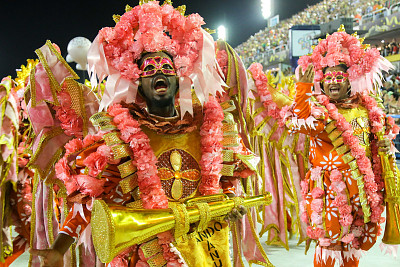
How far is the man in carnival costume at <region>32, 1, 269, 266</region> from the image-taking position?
198 centimetres

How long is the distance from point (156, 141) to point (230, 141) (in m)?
0.37

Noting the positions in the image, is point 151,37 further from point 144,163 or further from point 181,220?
point 181,220

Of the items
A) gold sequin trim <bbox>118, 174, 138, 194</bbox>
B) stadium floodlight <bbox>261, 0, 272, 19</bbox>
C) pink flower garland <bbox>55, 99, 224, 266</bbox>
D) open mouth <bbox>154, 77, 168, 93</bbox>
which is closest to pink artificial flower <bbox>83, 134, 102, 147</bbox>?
pink flower garland <bbox>55, 99, 224, 266</bbox>

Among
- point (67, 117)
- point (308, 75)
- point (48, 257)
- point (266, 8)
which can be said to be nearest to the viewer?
point (48, 257)

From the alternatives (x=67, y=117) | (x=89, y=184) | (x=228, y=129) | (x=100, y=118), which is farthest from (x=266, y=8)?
(x=89, y=184)

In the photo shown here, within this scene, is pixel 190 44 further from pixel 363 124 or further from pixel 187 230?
pixel 363 124

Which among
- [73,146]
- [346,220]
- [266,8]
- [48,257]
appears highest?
[266,8]

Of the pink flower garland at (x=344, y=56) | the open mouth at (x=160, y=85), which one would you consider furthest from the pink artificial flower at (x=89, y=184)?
the pink flower garland at (x=344, y=56)

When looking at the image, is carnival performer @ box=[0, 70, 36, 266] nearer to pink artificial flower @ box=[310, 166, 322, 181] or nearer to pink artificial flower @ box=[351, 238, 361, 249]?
pink artificial flower @ box=[310, 166, 322, 181]

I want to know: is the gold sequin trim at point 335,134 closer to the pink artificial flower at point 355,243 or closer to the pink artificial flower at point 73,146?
the pink artificial flower at point 355,243

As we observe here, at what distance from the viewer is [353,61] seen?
3664mm

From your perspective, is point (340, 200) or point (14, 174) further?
point (14, 174)

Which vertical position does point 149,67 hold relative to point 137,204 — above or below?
above

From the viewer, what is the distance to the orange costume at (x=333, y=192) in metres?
3.43
